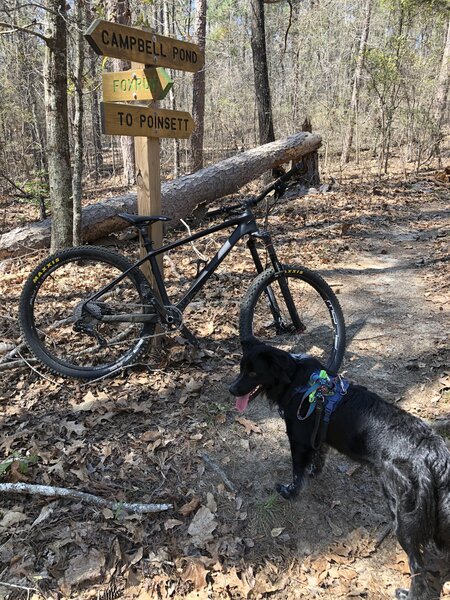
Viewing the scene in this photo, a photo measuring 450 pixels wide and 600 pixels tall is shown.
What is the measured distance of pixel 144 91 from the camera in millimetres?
3381

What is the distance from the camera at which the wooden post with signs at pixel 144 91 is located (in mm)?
3135

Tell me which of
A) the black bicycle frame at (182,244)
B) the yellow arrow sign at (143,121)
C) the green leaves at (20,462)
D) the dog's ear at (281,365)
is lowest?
the green leaves at (20,462)

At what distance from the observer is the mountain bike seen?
12.2 ft

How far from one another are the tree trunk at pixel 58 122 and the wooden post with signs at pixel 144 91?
2.09 metres

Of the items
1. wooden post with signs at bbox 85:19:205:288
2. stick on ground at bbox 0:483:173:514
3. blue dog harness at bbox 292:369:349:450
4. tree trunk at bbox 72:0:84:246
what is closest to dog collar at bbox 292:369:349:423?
blue dog harness at bbox 292:369:349:450

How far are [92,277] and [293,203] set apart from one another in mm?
6434

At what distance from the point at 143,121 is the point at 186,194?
16.3 ft

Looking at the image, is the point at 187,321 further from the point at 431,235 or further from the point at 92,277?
the point at 431,235

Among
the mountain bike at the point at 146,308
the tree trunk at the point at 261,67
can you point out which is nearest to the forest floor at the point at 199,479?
the mountain bike at the point at 146,308

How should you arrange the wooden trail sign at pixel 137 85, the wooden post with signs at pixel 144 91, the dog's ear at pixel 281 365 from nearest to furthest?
the dog's ear at pixel 281 365 → the wooden post with signs at pixel 144 91 → the wooden trail sign at pixel 137 85

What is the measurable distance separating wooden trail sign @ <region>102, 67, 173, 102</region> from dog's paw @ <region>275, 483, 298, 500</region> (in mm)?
3086

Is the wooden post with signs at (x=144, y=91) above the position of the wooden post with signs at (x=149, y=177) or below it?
above

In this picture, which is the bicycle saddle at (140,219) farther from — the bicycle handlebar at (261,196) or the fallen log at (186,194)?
the fallen log at (186,194)

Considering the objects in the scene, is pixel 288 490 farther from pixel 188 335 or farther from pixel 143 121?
pixel 143 121
